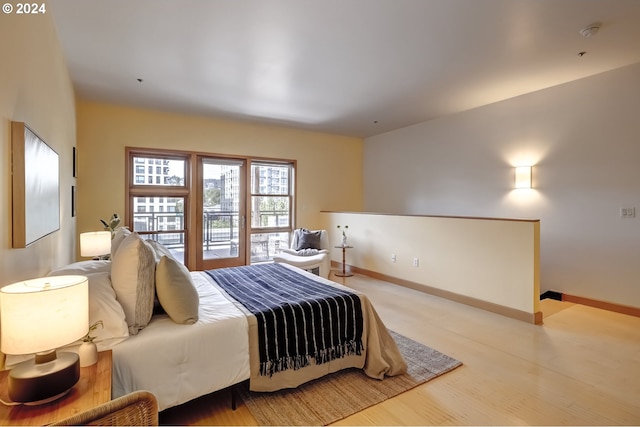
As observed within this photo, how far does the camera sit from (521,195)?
14.1ft

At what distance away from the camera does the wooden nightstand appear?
3.50 feet

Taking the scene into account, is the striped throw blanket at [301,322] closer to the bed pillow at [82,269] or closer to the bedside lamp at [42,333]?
the bed pillow at [82,269]

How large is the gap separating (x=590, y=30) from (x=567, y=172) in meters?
1.82

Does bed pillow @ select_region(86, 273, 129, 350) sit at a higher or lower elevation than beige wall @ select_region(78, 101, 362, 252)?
lower

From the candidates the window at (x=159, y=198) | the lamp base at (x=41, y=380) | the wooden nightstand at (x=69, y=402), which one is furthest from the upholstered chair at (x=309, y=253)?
the lamp base at (x=41, y=380)

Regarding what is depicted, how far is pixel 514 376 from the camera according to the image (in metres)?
2.33

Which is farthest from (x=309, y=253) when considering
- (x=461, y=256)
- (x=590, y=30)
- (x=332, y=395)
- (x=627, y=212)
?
(x=590, y=30)

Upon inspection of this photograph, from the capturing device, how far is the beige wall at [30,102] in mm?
1367

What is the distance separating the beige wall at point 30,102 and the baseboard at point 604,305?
16.9ft

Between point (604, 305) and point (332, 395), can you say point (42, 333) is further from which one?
point (604, 305)

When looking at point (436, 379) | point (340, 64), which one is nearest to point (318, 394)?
point (436, 379)

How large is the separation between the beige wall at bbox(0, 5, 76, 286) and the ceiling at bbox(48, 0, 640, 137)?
0.41 metres

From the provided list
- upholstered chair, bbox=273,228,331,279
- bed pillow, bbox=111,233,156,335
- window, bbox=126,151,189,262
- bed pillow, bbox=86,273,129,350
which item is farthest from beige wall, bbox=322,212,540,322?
bed pillow, bbox=86,273,129,350

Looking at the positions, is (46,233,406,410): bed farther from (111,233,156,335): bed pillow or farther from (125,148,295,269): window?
(125,148,295,269): window
